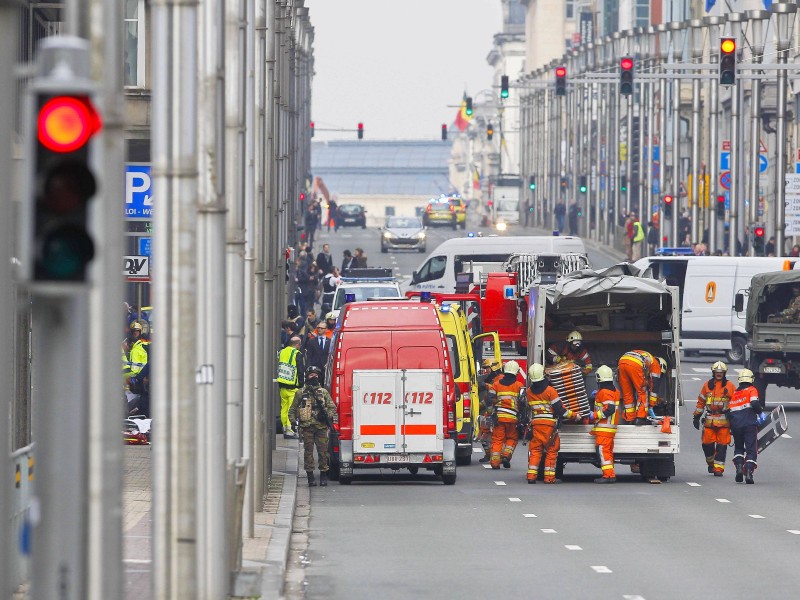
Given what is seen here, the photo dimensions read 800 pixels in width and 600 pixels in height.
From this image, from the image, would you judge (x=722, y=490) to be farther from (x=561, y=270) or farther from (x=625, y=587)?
(x=561, y=270)

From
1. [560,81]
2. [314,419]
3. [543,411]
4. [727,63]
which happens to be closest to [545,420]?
[543,411]

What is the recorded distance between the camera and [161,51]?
1121cm

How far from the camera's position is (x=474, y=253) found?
52.1 metres

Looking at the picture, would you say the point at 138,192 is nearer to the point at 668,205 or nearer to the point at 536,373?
the point at 536,373

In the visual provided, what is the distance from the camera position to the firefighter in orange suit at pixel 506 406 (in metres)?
26.8

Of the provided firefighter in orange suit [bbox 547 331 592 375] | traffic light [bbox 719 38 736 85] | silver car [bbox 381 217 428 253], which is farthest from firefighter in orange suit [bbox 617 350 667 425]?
silver car [bbox 381 217 428 253]

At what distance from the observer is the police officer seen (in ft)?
85.9

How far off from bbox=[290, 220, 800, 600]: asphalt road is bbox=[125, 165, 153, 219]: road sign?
495 centimetres

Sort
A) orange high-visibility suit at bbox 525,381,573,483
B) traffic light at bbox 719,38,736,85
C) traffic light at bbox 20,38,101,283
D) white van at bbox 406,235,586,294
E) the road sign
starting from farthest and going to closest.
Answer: white van at bbox 406,235,586,294 < traffic light at bbox 719,38,736,85 < the road sign < orange high-visibility suit at bbox 525,381,573,483 < traffic light at bbox 20,38,101,283

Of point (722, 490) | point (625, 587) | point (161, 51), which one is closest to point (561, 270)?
point (722, 490)

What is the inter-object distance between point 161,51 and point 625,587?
6.49 m

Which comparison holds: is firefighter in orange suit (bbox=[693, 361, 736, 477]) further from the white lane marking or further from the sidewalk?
the white lane marking

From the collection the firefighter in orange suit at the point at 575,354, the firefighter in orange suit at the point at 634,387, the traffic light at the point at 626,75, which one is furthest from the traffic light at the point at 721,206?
the firefighter in orange suit at the point at 634,387

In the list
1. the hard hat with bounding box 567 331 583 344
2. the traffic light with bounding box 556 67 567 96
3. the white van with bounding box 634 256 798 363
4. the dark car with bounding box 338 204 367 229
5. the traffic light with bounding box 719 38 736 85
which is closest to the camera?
the hard hat with bounding box 567 331 583 344
